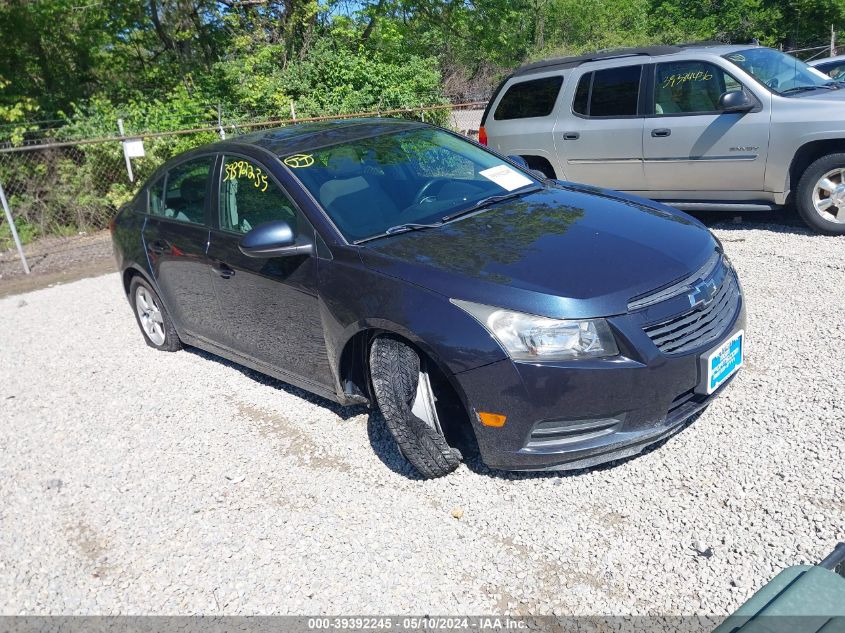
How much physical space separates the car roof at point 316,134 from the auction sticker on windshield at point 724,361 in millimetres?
2434

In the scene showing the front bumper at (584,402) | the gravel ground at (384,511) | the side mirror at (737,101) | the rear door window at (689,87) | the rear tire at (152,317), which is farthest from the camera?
the rear door window at (689,87)

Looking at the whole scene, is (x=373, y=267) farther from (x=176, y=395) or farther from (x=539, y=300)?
(x=176, y=395)

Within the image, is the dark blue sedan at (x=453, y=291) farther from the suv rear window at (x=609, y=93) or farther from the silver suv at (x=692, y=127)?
the suv rear window at (x=609, y=93)

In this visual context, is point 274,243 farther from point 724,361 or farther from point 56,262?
point 56,262

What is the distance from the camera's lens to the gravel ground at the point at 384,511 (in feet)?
8.99

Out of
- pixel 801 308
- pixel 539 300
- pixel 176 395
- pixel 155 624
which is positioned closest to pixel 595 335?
pixel 539 300

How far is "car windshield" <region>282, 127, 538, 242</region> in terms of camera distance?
3732 mm

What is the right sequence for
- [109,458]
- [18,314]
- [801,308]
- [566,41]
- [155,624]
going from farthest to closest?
[566,41] < [18,314] < [801,308] < [109,458] < [155,624]

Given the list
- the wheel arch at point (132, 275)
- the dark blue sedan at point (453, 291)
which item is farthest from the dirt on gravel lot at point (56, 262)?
the dark blue sedan at point (453, 291)

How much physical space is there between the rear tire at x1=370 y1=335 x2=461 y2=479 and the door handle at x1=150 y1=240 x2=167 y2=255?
2.26 metres

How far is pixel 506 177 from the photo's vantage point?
4.39 m

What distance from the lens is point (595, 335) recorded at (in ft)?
9.48

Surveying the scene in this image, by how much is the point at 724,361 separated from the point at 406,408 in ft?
4.85

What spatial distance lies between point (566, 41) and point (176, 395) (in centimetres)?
3950
